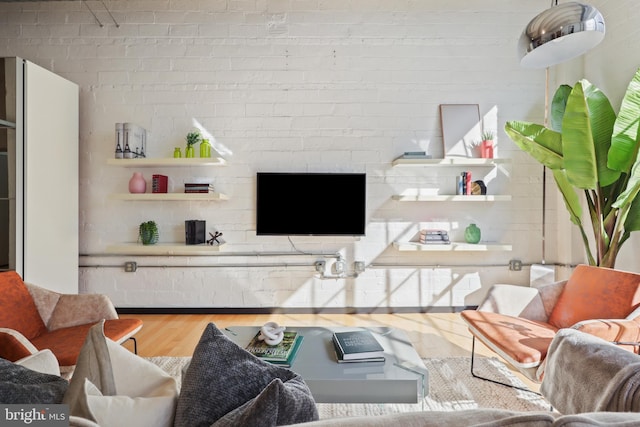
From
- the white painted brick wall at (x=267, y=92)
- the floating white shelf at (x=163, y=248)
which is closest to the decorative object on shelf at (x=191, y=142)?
the white painted brick wall at (x=267, y=92)

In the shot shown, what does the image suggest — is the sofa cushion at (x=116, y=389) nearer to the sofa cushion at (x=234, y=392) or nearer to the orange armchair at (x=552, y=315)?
the sofa cushion at (x=234, y=392)

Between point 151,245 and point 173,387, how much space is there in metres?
3.00

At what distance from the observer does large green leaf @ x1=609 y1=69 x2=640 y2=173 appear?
7.97 ft

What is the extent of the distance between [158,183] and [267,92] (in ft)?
4.45

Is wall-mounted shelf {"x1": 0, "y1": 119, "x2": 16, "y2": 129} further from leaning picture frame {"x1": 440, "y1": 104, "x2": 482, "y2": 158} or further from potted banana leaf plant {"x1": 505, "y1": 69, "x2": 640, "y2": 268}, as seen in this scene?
potted banana leaf plant {"x1": 505, "y1": 69, "x2": 640, "y2": 268}

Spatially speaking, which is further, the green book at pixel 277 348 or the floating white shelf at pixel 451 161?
the floating white shelf at pixel 451 161

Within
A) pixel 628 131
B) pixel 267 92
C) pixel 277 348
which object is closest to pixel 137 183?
pixel 267 92

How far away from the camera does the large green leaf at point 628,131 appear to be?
7.97 ft

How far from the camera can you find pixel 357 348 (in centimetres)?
179

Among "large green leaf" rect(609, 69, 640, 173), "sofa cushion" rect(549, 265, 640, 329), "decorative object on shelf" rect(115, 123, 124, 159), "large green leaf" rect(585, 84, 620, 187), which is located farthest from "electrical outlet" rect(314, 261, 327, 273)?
"large green leaf" rect(609, 69, 640, 173)

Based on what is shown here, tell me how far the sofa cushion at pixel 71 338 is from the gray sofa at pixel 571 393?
33.0 inches

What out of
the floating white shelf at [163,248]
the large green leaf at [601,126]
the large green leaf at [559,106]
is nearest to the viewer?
the large green leaf at [601,126]

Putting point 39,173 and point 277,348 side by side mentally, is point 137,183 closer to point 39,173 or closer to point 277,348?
point 39,173

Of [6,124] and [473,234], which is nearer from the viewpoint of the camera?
[6,124]
